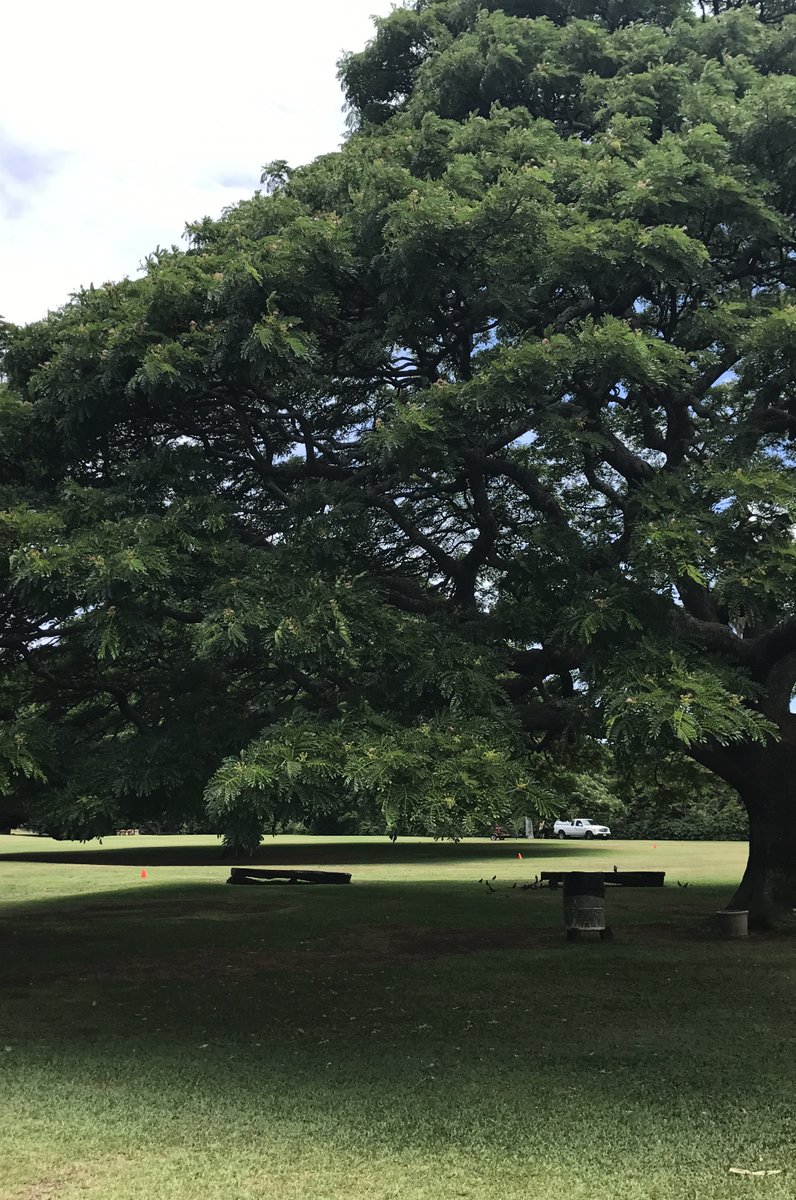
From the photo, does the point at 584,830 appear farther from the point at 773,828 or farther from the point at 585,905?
the point at 585,905

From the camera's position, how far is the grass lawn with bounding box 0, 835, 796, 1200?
5.78m

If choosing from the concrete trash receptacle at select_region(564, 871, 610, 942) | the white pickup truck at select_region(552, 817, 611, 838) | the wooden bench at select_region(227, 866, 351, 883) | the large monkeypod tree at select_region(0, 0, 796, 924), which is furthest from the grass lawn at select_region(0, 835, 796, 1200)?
the white pickup truck at select_region(552, 817, 611, 838)

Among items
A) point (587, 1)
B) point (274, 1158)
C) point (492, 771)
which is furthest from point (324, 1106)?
point (587, 1)

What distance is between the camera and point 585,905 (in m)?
14.3

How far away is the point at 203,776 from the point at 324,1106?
3.12m

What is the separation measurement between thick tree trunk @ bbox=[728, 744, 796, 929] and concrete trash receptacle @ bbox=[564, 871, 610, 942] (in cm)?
232

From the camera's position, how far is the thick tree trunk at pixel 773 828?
573 inches

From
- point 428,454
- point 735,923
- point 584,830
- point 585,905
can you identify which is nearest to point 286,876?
point 585,905

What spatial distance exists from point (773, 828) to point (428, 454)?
8844mm

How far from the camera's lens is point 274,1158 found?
5988mm

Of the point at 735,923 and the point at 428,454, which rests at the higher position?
the point at 428,454

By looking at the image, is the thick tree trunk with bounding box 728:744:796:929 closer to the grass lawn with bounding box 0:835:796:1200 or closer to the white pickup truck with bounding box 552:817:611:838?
the grass lawn with bounding box 0:835:796:1200

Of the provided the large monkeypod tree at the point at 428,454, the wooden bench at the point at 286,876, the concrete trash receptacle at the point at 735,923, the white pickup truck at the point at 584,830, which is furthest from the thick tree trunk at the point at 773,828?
the white pickup truck at the point at 584,830

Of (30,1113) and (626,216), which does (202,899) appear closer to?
(30,1113)
